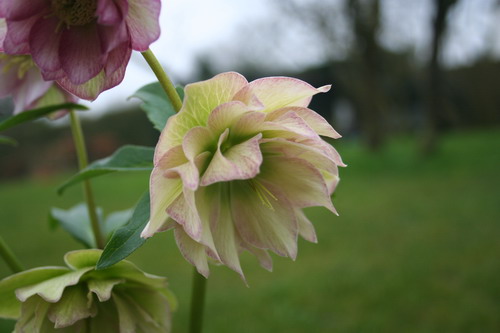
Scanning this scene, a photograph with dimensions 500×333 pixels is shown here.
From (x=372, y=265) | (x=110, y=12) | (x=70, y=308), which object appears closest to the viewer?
(x=110, y=12)

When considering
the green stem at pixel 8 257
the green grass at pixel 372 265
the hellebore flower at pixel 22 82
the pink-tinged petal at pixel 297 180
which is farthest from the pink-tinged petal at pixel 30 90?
the green grass at pixel 372 265

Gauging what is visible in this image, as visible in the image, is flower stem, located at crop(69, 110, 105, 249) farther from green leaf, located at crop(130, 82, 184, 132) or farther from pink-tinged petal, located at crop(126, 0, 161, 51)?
pink-tinged petal, located at crop(126, 0, 161, 51)

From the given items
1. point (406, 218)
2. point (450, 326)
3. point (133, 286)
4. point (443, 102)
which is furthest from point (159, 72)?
point (443, 102)

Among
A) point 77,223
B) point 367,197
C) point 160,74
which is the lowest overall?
point 367,197

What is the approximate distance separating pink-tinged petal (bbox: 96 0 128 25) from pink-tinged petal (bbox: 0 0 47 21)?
55mm

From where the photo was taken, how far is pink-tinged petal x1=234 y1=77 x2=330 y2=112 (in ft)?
0.99

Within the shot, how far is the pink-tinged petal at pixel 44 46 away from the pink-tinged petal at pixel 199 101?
0.28 feet

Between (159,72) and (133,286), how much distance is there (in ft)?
0.65

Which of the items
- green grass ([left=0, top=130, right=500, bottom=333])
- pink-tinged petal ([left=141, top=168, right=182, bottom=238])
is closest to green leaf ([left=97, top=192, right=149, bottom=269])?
pink-tinged petal ([left=141, top=168, right=182, bottom=238])

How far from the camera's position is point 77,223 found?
0.55 m

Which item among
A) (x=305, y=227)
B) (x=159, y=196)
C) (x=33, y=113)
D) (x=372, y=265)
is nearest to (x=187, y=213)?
(x=159, y=196)

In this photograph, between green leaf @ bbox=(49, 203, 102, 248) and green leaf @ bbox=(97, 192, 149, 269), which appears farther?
green leaf @ bbox=(49, 203, 102, 248)

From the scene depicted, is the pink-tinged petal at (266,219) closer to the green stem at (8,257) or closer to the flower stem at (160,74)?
the flower stem at (160,74)

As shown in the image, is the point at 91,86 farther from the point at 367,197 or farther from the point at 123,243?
the point at 367,197
